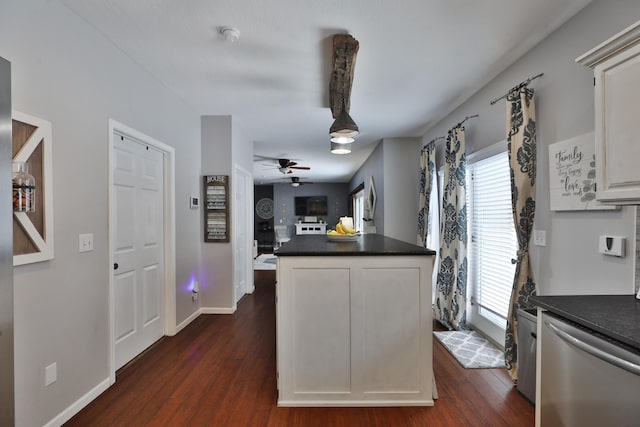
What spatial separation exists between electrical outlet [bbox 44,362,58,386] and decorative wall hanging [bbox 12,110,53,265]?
0.65m

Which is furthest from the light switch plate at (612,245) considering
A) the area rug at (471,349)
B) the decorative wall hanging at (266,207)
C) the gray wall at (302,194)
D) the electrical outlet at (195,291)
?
the decorative wall hanging at (266,207)

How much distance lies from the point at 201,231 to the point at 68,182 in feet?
7.07

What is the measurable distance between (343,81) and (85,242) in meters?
2.35

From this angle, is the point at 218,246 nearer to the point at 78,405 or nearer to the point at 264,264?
the point at 78,405

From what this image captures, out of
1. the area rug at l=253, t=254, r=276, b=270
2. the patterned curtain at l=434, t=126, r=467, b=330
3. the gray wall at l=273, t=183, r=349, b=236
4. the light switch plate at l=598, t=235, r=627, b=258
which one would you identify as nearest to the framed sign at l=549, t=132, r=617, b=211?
the light switch plate at l=598, t=235, r=627, b=258

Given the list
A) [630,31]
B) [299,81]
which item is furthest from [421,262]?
[299,81]

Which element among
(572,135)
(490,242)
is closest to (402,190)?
(490,242)

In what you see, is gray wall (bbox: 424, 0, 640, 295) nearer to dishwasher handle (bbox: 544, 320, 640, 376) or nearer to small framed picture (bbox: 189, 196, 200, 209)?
dishwasher handle (bbox: 544, 320, 640, 376)

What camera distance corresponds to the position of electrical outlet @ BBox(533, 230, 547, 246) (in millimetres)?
2305

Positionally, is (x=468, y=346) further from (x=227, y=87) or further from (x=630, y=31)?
(x=227, y=87)

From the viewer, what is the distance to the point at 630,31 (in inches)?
49.2

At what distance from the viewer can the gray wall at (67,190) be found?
5.45ft

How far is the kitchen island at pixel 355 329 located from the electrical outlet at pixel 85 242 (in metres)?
1.33

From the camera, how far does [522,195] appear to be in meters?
2.36
